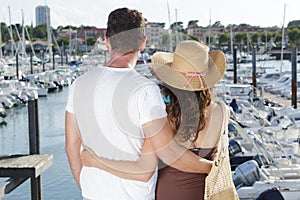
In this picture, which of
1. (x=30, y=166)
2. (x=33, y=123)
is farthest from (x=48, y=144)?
(x=30, y=166)

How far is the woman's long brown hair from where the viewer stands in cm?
208

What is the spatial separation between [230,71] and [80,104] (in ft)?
108

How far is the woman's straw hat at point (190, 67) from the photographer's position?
7.01 feet

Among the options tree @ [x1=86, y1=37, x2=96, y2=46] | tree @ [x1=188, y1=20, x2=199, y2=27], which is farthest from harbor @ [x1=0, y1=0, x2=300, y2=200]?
tree @ [x1=86, y1=37, x2=96, y2=46]

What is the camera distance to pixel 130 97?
1.91 metres

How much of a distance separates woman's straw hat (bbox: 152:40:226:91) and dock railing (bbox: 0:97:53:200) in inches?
51.6

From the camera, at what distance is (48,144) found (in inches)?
572

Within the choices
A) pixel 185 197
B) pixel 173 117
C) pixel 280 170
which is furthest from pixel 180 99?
pixel 280 170

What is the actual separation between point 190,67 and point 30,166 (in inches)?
57.3

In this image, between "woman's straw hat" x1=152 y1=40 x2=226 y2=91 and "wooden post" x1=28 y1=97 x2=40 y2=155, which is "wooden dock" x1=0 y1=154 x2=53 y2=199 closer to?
"wooden post" x1=28 y1=97 x2=40 y2=155

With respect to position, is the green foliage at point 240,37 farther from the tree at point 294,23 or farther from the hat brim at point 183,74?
the hat brim at point 183,74

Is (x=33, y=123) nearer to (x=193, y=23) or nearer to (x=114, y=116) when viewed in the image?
(x=114, y=116)

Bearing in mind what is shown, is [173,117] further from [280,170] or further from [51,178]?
[51,178]

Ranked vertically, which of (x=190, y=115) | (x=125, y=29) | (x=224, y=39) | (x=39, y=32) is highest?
(x=39, y=32)
